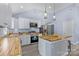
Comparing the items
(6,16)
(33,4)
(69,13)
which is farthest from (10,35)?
(69,13)

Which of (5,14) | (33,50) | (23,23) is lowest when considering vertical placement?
(33,50)

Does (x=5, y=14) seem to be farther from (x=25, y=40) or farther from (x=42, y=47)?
(x=42, y=47)

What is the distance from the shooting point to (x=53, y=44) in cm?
208

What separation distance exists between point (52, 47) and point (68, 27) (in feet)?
1.39

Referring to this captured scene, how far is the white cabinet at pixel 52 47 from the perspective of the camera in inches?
82.0

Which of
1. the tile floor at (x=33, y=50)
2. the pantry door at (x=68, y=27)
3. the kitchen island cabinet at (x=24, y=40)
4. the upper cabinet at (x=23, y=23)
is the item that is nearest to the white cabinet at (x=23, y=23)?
the upper cabinet at (x=23, y=23)

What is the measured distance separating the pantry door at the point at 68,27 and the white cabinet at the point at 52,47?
0.49ft

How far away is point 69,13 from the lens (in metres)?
2.08

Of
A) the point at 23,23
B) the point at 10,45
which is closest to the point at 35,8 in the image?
the point at 23,23

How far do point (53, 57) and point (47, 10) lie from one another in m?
0.79

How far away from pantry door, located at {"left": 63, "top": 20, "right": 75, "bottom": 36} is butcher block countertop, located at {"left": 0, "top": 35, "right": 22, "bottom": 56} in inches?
31.1

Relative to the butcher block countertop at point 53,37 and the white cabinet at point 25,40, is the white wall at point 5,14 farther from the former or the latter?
the butcher block countertop at point 53,37

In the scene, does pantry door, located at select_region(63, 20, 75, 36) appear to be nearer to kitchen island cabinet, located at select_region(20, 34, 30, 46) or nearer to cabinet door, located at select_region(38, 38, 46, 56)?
cabinet door, located at select_region(38, 38, 46, 56)

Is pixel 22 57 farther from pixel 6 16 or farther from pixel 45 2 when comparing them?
pixel 45 2
